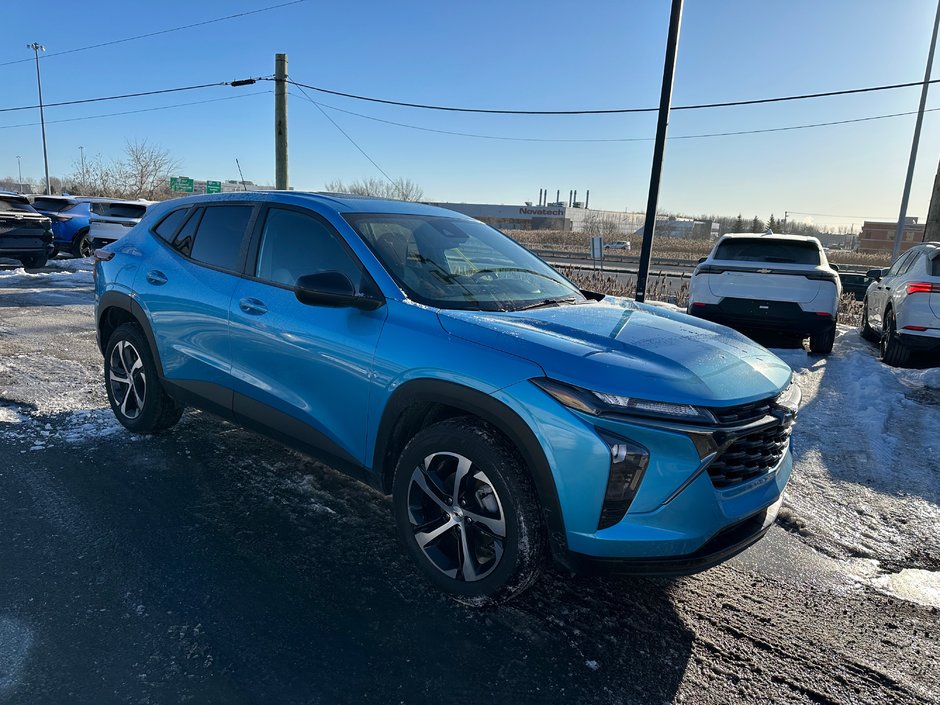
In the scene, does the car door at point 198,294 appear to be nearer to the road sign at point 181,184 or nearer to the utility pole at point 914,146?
the utility pole at point 914,146

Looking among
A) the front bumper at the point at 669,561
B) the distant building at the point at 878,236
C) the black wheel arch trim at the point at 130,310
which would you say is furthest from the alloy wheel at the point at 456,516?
the distant building at the point at 878,236

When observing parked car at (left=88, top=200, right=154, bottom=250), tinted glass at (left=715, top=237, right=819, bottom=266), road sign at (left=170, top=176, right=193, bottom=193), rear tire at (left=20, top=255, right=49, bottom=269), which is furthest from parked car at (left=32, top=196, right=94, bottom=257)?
road sign at (left=170, top=176, right=193, bottom=193)

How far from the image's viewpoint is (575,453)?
2.28 metres

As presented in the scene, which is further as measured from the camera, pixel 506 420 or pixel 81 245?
pixel 81 245

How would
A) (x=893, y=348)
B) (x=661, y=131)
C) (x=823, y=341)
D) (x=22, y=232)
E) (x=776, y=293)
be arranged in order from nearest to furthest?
(x=893, y=348), (x=776, y=293), (x=823, y=341), (x=661, y=131), (x=22, y=232)

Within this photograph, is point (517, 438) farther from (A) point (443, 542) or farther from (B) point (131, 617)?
(B) point (131, 617)

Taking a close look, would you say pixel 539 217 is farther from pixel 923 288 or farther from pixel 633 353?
pixel 633 353

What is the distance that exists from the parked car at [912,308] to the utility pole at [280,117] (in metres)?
12.3

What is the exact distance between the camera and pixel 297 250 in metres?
3.43

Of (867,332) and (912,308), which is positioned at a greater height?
(912,308)

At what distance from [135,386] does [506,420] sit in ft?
10.6

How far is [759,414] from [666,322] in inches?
33.5

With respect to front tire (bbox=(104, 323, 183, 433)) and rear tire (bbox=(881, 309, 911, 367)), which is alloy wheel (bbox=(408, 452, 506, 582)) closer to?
front tire (bbox=(104, 323, 183, 433))

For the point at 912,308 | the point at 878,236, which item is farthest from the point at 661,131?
the point at 878,236
